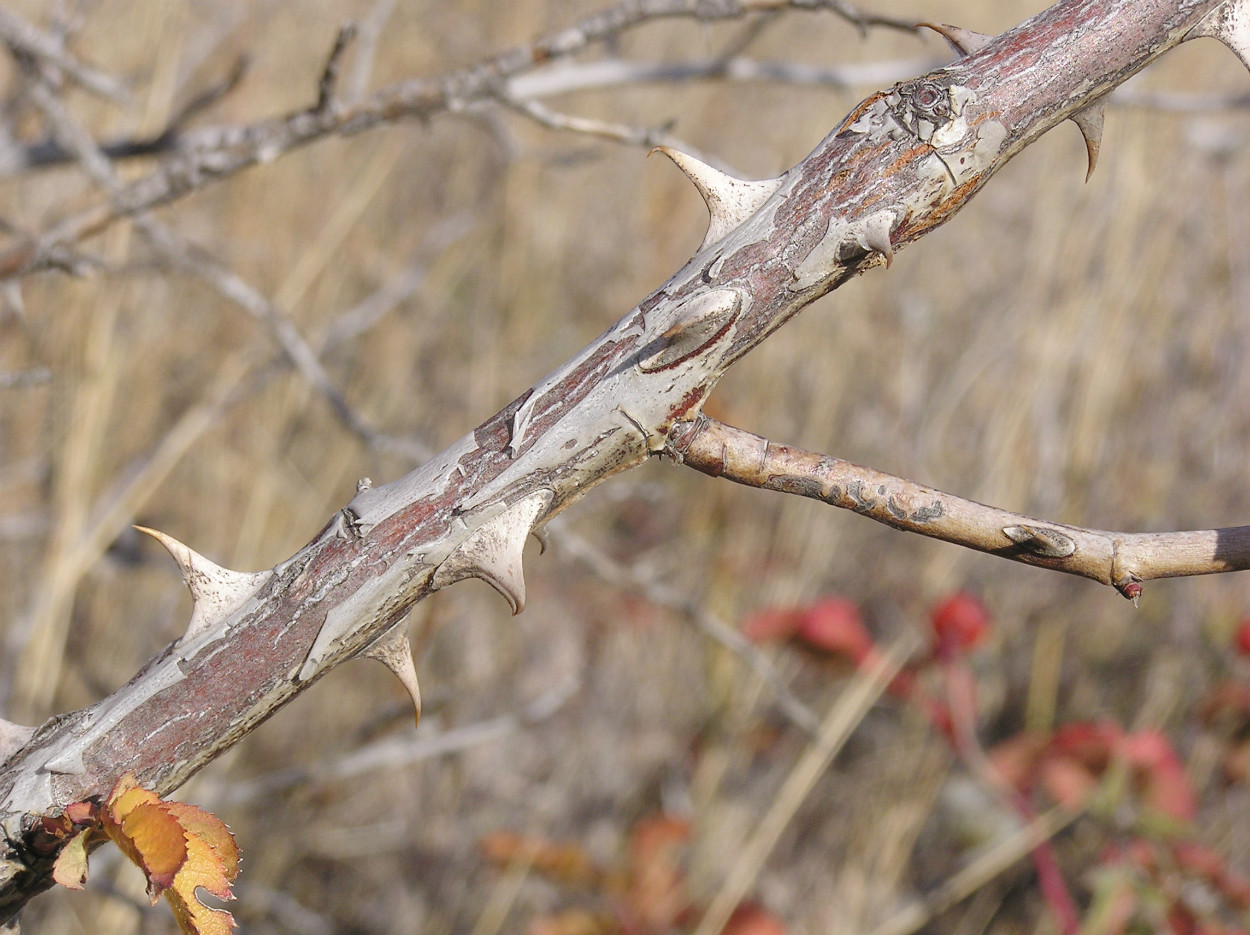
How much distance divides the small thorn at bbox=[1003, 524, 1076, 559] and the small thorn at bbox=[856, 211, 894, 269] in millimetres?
113

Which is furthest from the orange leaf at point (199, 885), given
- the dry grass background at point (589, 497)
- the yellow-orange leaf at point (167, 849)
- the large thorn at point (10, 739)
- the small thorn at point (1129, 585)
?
the dry grass background at point (589, 497)

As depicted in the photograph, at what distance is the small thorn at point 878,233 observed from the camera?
369 mm

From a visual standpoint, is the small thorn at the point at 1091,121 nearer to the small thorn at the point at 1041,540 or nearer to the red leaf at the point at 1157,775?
the small thorn at the point at 1041,540

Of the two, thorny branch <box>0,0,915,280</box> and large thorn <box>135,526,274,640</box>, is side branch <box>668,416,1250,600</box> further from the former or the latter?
thorny branch <box>0,0,915,280</box>

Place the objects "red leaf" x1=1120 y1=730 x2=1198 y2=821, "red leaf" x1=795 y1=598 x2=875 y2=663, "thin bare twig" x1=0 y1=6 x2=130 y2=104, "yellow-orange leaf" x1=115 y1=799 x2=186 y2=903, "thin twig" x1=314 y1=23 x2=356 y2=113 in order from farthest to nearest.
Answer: "red leaf" x1=795 y1=598 x2=875 y2=663 < "red leaf" x1=1120 y1=730 x2=1198 y2=821 < "thin bare twig" x1=0 y1=6 x2=130 y2=104 < "thin twig" x1=314 y1=23 x2=356 y2=113 < "yellow-orange leaf" x1=115 y1=799 x2=186 y2=903

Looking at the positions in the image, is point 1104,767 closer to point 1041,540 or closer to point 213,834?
point 1041,540

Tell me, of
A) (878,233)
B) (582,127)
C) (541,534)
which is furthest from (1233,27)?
(582,127)

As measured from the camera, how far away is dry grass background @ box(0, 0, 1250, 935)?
1.36m

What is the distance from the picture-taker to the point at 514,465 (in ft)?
1.29

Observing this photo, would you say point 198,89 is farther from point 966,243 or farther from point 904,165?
point 904,165

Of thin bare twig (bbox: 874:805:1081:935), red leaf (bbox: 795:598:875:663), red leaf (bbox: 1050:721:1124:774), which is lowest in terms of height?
thin bare twig (bbox: 874:805:1081:935)

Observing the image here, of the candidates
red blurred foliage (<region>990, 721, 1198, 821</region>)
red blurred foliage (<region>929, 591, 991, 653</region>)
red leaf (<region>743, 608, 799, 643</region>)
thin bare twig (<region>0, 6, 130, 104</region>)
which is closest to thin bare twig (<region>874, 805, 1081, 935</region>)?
red blurred foliage (<region>990, 721, 1198, 821</region>)

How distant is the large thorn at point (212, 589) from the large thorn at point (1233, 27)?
45 centimetres

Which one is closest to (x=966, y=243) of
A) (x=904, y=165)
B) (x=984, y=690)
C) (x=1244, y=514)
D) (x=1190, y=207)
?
(x=1190, y=207)
